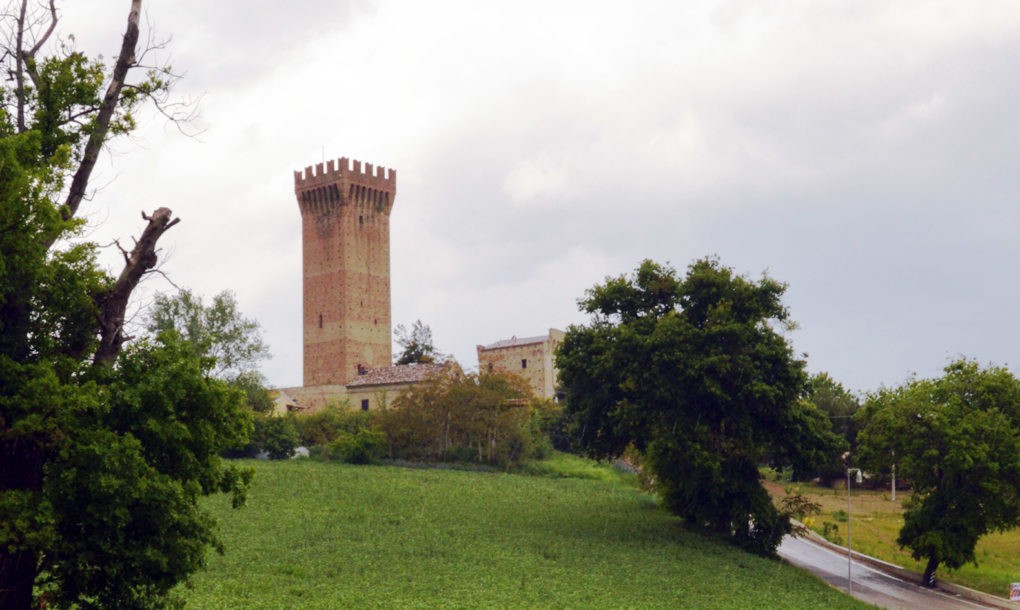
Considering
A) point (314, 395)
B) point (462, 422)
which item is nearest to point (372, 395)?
point (314, 395)

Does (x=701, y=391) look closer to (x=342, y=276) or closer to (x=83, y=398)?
(x=83, y=398)

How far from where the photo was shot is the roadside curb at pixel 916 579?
1622 inches

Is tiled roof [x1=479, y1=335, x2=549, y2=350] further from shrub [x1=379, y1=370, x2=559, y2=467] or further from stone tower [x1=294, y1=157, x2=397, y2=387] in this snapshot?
shrub [x1=379, y1=370, x2=559, y2=467]

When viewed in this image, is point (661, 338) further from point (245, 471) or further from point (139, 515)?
point (139, 515)

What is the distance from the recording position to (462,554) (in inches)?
1443

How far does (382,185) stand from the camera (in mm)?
100000

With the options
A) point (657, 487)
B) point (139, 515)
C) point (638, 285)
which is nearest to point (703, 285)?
point (638, 285)

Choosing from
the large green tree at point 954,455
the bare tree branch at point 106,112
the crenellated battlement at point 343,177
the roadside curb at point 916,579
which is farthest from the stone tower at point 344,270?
the bare tree branch at point 106,112

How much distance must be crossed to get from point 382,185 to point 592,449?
5953 centimetres

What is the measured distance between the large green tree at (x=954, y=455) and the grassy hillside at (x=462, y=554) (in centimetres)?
657

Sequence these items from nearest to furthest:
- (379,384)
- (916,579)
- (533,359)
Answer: (916,579)
(379,384)
(533,359)

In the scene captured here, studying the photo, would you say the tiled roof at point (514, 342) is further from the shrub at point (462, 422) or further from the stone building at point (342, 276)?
the shrub at point (462, 422)

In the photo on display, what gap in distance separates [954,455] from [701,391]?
9963 millimetres

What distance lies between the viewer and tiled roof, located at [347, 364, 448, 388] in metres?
84.9
